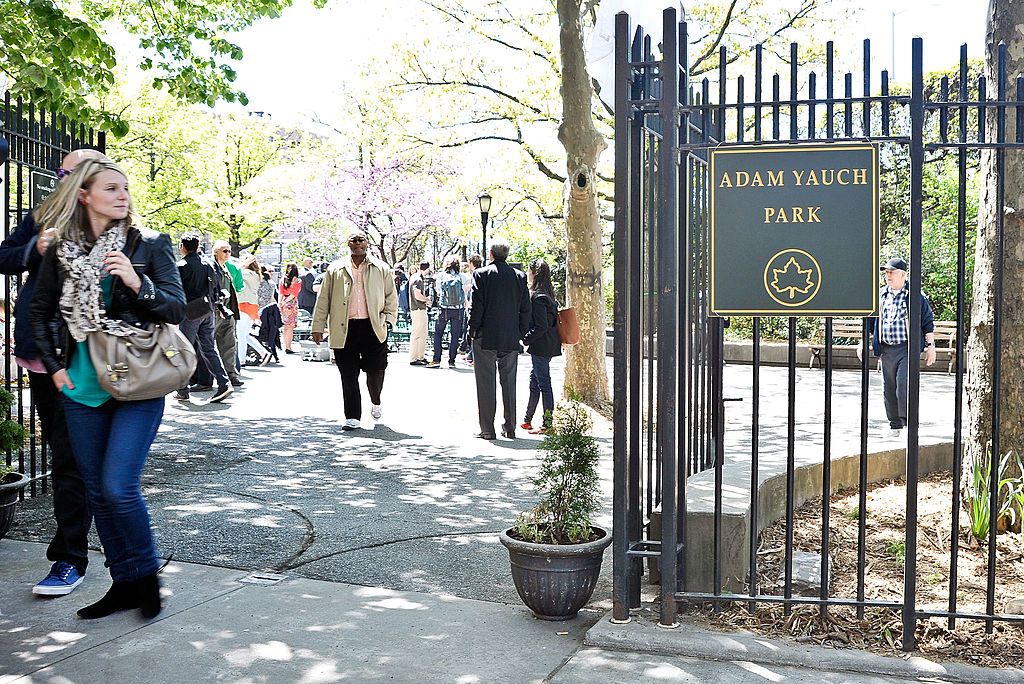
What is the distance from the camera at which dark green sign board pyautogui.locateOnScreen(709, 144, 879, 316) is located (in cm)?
432

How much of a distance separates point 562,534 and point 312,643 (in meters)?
1.19

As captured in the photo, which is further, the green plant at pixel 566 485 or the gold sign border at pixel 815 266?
the green plant at pixel 566 485

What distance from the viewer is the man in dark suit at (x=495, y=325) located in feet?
33.4

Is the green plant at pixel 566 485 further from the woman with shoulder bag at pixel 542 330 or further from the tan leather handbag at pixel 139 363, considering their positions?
the woman with shoulder bag at pixel 542 330

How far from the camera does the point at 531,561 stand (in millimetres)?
4727

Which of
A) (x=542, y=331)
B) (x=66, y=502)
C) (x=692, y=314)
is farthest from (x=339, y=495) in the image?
(x=542, y=331)

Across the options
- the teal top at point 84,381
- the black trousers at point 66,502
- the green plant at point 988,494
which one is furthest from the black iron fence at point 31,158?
the green plant at point 988,494

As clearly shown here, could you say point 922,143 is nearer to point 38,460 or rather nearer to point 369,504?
point 369,504

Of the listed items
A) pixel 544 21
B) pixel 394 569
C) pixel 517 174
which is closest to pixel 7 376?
pixel 394 569

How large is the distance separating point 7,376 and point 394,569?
2838 mm

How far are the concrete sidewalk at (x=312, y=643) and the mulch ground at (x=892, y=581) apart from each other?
0.46 m

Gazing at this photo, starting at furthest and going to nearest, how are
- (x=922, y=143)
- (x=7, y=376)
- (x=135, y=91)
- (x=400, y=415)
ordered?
(x=135, y=91)
(x=400, y=415)
(x=7, y=376)
(x=922, y=143)

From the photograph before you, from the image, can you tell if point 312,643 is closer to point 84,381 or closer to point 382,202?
point 84,381

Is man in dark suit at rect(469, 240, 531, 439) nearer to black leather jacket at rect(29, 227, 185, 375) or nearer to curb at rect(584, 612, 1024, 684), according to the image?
black leather jacket at rect(29, 227, 185, 375)
